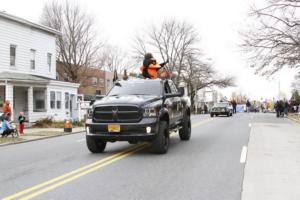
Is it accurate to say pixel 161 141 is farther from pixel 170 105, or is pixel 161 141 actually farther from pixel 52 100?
pixel 52 100

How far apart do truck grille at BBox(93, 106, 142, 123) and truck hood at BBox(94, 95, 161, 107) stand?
0.14 m

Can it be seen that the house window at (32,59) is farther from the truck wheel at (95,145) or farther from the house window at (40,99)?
the truck wheel at (95,145)

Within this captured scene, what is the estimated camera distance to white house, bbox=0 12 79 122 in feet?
87.4

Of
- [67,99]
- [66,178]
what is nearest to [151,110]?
[66,178]

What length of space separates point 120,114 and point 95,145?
1.34m

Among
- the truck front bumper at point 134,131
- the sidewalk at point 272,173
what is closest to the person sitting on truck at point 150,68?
the sidewalk at point 272,173

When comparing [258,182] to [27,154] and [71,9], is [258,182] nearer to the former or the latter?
[27,154]

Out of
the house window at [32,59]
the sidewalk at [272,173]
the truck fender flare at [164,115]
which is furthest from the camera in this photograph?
the house window at [32,59]

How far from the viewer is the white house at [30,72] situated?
26.6 m

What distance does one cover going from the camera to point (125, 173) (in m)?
8.41

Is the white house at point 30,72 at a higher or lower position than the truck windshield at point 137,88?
higher

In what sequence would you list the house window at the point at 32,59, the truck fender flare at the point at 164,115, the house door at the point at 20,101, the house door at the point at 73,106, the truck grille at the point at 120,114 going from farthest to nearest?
1. the house door at the point at 73,106
2. the house window at the point at 32,59
3. the house door at the point at 20,101
4. the truck fender flare at the point at 164,115
5. the truck grille at the point at 120,114

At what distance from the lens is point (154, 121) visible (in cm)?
1069

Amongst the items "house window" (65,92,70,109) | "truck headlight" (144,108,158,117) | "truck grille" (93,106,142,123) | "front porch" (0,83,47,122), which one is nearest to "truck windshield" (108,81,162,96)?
"truck headlight" (144,108,158,117)
